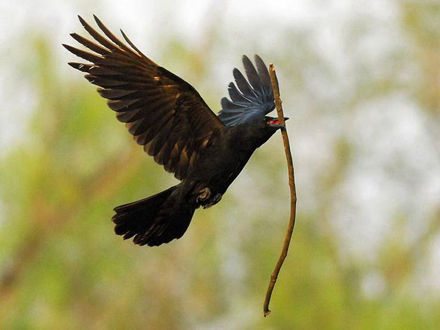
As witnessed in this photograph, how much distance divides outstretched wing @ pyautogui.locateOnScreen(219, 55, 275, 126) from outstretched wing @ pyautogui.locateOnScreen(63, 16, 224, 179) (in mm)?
280

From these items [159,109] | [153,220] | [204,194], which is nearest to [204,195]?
[204,194]

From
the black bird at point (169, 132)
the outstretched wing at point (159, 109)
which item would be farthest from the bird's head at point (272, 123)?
the outstretched wing at point (159, 109)

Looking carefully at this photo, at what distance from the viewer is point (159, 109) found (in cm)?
611

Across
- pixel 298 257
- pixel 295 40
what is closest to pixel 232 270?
pixel 298 257

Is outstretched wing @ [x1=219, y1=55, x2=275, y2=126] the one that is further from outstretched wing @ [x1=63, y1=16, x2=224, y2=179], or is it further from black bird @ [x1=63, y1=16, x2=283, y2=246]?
outstretched wing @ [x1=63, y1=16, x2=224, y2=179]

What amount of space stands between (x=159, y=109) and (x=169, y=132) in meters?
0.15

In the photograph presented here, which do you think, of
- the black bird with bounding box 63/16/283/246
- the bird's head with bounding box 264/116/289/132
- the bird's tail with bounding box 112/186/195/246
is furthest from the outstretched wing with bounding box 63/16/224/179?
the bird's head with bounding box 264/116/289/132

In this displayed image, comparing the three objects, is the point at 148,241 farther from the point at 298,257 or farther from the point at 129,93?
the point at 298,257

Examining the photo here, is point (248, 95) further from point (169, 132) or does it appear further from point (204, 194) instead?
point (204, 194)

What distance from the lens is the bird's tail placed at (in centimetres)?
583

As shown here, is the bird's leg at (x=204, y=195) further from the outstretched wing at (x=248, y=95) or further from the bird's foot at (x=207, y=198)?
the outstretched wing at (x=248, y=95)

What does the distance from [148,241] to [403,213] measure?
17.1 metres

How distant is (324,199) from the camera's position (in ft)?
73.2

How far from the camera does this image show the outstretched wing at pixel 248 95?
6457 millimetres
